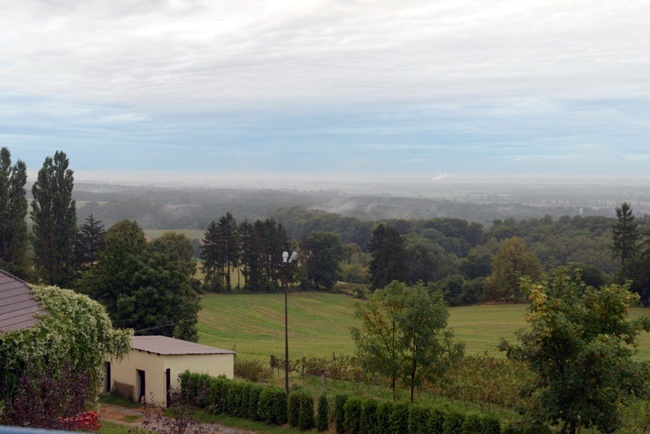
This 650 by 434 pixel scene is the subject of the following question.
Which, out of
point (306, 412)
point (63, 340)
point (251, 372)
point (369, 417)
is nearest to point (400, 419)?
point (369, 417)

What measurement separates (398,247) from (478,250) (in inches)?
1480

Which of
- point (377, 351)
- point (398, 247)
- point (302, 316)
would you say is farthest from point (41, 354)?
point (398, 247)

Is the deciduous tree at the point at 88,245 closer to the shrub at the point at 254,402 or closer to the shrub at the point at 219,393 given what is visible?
the shrub at the point at 219,393

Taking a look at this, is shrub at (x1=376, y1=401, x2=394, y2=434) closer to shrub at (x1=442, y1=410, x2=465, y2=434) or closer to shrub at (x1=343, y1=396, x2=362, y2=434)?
shrub at (x1=343, y1=396, x2=362, y2=434)

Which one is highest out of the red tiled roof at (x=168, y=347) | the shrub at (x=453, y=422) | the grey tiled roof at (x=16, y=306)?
the grey tiled roof at (x=16, y=306)

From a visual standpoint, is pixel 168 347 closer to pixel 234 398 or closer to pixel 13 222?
pixel 234 398

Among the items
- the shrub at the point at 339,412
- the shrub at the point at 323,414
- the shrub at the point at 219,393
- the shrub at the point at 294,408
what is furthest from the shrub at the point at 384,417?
the shrub at the point at 219,393

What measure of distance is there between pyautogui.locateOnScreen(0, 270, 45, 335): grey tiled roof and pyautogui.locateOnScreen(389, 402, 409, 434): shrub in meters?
10.5

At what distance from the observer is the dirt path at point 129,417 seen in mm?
22031

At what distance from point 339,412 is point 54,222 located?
4158cm

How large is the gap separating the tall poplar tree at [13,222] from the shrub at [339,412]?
40.7 metres

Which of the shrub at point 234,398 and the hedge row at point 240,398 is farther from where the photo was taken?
the shrub at point 234,398

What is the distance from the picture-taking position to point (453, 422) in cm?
1878

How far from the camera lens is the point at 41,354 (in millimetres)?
18984
